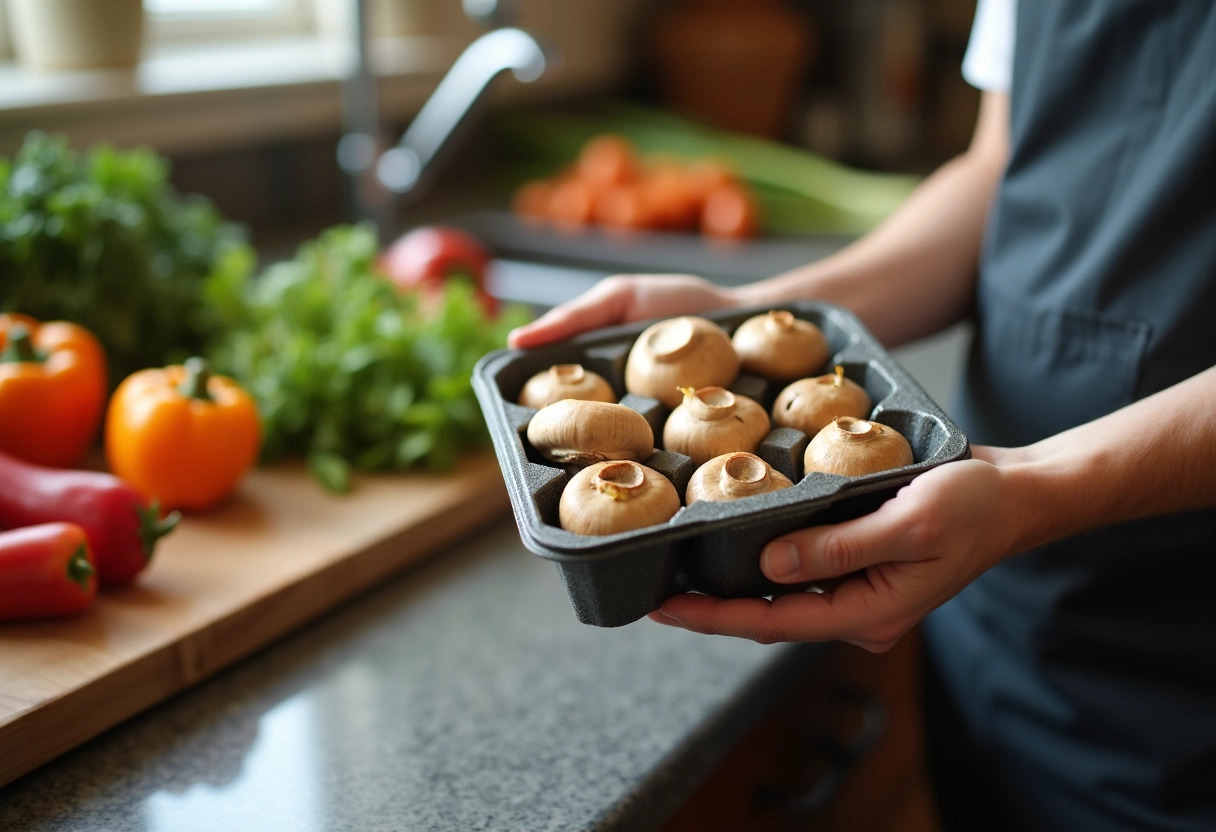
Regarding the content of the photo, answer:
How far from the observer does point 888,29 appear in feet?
9.58

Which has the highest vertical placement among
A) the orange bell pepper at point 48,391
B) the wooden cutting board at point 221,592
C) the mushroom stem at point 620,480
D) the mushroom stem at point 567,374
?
the mushroom stem at point 620,480

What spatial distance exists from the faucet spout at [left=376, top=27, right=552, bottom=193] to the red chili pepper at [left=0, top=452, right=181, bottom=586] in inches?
37.2

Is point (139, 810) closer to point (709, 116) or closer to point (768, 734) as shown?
point (768, 734)

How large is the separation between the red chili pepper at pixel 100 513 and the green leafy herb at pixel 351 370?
0.24m

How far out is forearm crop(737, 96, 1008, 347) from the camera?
100 cm

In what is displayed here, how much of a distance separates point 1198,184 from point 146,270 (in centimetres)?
109

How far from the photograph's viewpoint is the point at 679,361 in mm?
777

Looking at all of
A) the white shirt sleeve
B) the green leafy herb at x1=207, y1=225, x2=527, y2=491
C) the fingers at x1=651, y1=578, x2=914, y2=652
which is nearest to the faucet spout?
the green leafy herb at x1=207, y1=225, x2=527, y2=491

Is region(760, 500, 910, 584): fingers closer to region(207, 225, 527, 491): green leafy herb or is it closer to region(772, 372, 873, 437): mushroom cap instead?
region(772, 372, 873, 437): mushroom cap

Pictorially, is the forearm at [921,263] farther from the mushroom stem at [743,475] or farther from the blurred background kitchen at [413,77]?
the blurred background kitchen at [413,77]

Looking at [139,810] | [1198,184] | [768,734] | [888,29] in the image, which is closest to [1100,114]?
[1198,184]

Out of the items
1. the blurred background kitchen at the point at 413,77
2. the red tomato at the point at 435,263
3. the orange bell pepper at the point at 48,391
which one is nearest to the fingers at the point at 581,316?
the orange bell pepper at the point at 48,391

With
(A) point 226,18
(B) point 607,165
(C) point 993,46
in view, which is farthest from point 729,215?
(A) point 226,18

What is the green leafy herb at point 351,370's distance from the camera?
1.11m
